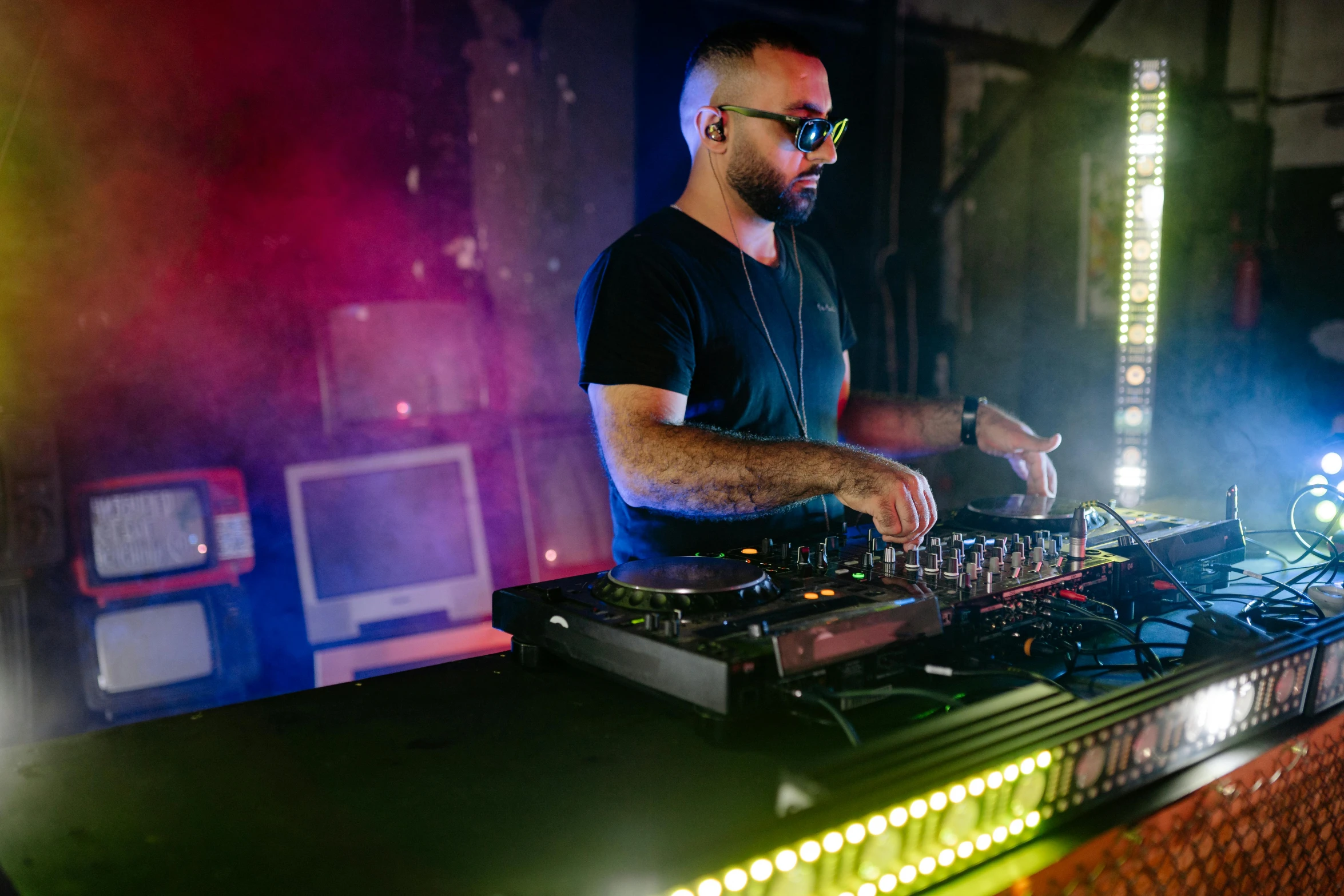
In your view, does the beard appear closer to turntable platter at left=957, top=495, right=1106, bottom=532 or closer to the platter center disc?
turntable platter at left=957, top=495, right=1106, bottom=532

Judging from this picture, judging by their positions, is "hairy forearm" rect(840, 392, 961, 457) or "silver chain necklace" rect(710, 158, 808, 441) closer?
"silver chain necklace" rect(710, 158, 808, 441)

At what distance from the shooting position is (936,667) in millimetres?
1071

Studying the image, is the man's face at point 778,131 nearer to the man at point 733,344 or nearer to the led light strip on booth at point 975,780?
the man at point 733,344

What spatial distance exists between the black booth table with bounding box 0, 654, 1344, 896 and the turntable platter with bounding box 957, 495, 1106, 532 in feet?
1.46

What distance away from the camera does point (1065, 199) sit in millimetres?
4570

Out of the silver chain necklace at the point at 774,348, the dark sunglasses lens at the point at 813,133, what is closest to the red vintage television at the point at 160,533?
the silver chain necklace at the point at 774,348

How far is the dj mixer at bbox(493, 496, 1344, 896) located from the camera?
0.76m

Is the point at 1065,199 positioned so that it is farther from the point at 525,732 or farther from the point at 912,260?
the point at 525,732

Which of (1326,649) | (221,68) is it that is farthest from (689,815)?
(221,68)

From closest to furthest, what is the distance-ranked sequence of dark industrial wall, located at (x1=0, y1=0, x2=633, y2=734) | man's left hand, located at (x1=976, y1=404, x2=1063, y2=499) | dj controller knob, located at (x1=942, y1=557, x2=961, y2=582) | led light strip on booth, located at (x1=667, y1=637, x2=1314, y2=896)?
led light strip on booth, located at (x1=667, y1=637, x2=1314, y2=896), dj controller knob, located at (x1=942, y1=557, x2=961, y2=582), man's left hand, located at (x1=976, y1=404, x2=1063, y2=499), dark industrial wall, located at (x1=0, y1=0, x2=633, y2=734)

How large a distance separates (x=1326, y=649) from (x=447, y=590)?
312cm

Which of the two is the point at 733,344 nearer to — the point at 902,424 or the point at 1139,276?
the point at 902,424

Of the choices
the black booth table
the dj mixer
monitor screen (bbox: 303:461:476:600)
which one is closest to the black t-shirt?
the dj mixer

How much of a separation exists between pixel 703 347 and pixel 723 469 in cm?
47
